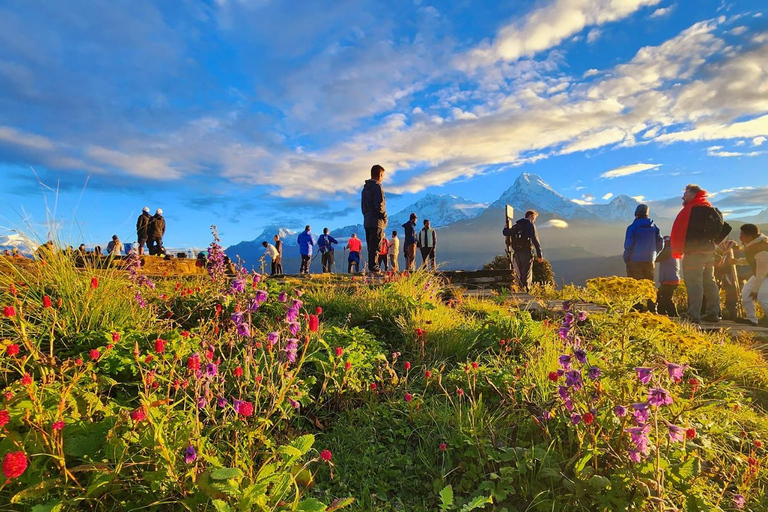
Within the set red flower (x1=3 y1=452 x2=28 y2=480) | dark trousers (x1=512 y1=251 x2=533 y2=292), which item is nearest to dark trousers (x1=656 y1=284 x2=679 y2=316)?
dark trousers (x1=512 y1=251 x2=533 y2=292)

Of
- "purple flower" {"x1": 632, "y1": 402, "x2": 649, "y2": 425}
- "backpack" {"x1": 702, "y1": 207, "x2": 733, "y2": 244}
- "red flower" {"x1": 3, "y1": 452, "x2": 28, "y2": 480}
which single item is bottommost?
"purple flower" {"x1": 632, "y1": 402, "x2": 649, "y2": 425}

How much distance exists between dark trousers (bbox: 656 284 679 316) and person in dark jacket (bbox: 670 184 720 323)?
0.97m

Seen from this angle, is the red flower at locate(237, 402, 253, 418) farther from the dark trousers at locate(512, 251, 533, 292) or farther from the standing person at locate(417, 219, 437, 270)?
the standing person at locate(417, 219, 437, 270)

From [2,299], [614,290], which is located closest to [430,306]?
[614,290]

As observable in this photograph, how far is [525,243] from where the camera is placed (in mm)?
9758

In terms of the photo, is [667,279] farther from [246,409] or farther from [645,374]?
[246,409]

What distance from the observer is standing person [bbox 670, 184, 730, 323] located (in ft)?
21.9

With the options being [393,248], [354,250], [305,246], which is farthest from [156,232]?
[393,248]

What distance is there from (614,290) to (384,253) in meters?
11.4

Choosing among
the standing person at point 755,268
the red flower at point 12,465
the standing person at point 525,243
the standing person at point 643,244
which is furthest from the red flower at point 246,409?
the standing person at point 755,268

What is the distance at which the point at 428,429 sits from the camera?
2.65m

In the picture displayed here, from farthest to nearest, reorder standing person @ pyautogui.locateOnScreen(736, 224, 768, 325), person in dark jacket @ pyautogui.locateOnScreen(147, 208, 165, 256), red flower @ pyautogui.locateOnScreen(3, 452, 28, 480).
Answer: person in dark jacket @ pyautogui.locateOnScreen(147, 208, 165, 256) → standing person @ pyautogui.locateOnScreen(736, 224, 768, 325) → red flower @ pyautogui.locateOnScreen(3, 452, 28, 480)

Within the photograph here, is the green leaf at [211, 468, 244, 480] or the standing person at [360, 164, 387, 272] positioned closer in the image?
the green leaf at [211, 468, 244, 480]

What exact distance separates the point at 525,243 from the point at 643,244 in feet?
8.30
